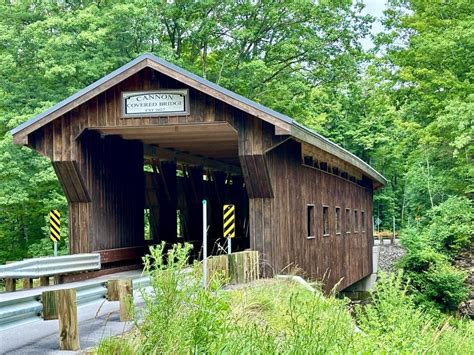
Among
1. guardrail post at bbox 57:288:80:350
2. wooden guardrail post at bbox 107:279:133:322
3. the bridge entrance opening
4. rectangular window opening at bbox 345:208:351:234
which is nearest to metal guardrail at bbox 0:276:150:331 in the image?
guardrail post at bbox 57:288:80:350

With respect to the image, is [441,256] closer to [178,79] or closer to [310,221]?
[310,221]

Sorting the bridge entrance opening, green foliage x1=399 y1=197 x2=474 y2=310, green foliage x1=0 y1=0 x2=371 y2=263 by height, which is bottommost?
green foliage x1=399 y1=197 x2=474 y2=310

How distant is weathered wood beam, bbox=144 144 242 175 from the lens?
1857 cm

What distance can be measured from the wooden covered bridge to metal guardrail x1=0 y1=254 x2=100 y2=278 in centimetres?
114

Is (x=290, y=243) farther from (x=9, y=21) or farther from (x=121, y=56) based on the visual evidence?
(x=9, y=21)

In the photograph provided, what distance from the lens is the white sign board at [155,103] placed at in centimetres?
1383

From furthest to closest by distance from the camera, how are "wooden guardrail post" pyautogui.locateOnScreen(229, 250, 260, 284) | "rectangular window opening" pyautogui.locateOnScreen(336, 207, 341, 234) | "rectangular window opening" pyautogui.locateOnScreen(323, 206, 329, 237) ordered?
"rectangular window opening" pyautogui.locateOnScreen(336, 207, 341, 234)
"rectangular window opening" pyautogui.locateOnScreen(323, 206, 329, 237)
"wooden guardrail post" pyautogui.locateOnScreen(229, 250, 260, 284)

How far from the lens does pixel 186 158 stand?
20.9 meters

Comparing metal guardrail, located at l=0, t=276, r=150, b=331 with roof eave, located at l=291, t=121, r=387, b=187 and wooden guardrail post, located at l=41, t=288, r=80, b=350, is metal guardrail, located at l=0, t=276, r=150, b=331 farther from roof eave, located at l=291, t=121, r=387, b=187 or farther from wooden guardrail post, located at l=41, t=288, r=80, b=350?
roof eave, located at l=291, t=121, r=387, b=187

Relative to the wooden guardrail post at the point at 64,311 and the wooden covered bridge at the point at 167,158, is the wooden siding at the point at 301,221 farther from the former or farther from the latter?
the wooden guardrail post at the point at 64,311

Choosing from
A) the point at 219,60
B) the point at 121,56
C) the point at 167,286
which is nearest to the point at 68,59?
the point at 121,56

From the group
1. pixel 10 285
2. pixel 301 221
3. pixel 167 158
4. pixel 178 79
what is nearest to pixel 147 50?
pixel 167 158

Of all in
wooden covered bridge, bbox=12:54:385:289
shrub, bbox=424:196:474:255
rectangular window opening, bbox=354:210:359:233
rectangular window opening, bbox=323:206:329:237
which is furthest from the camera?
shrub, bbox=424:196:474:255

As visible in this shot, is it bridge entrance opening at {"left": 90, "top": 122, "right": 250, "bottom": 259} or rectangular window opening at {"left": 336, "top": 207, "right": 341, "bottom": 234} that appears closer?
bridge entrance opening at {"left": 90, "top": 122, "right": 250, "bottom": 259}
